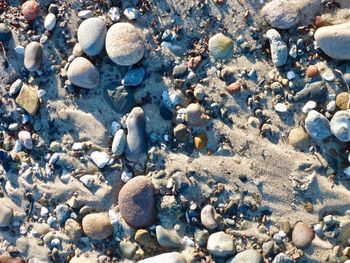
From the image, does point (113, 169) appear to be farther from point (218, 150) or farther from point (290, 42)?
point (290, 42)

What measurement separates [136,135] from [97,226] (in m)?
0.90

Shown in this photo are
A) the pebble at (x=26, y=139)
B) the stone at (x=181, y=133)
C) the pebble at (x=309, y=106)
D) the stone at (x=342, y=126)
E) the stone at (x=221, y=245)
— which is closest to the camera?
the stone at (x=342, y=126)

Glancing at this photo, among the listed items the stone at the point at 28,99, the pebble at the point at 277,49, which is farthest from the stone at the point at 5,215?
the pebble at the point at 277,49

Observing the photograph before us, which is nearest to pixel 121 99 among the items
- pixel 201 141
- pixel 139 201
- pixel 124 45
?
pixel 124 45

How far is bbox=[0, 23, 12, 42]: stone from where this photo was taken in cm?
491

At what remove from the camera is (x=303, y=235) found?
432 cm

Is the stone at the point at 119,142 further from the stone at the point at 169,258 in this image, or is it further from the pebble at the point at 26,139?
the stone at the point at 169,258

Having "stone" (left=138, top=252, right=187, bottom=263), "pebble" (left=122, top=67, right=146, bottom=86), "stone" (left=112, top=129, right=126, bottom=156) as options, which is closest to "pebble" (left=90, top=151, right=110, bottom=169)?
"stone" (left=112, top=129, right=126, bottom=156)

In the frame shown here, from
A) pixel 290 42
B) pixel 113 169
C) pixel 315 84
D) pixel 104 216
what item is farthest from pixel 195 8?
pixel 104 216

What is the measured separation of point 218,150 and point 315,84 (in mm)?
990

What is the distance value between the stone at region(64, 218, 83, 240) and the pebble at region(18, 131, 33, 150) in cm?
80

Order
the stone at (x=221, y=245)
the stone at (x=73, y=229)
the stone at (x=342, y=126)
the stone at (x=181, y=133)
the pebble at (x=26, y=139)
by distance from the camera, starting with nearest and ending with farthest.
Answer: the stone at (x=342, y=126)
the stone at (x=221, y=245)
the stone at (x=181, y=133)
the stone at (x=73, y=229)
the pebble at (x=26, y=139)

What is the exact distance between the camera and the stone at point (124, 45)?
4555 millimetres

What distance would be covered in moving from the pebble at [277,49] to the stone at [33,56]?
2122 millimetres
